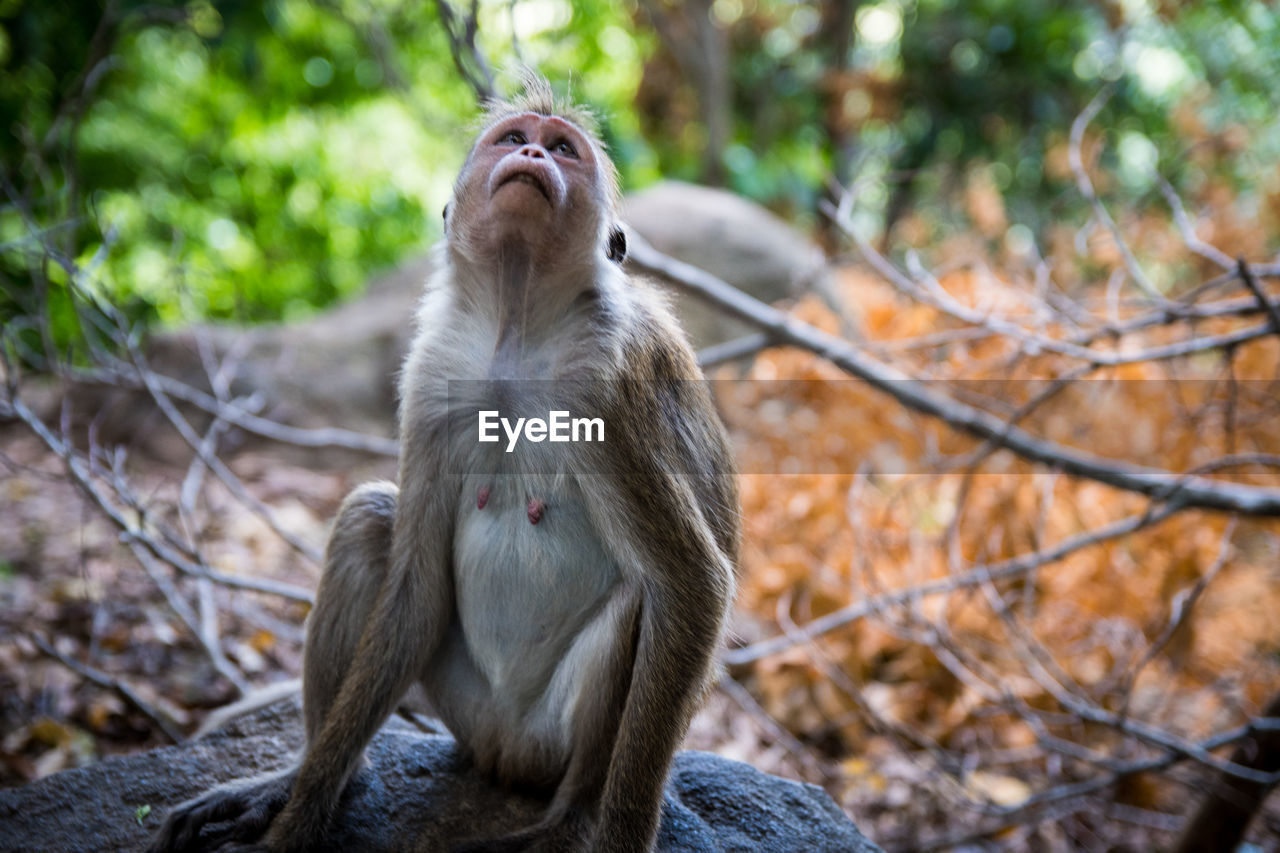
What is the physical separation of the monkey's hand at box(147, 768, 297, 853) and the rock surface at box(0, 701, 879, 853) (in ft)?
0.45

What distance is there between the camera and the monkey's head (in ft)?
8.66

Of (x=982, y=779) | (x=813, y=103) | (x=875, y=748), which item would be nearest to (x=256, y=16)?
(x=875, y=748)

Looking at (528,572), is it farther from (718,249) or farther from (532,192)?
(718,249)

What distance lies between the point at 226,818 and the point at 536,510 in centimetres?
128

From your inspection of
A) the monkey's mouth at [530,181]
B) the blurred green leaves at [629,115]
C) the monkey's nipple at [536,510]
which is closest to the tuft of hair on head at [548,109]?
the monkey's mouth at [530,181]

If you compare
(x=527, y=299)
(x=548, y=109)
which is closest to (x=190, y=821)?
(x=527, y=299)

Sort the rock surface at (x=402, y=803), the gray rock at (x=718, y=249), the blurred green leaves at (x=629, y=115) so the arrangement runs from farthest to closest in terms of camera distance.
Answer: the blurred green leaves at (x=629, y=115)
the gray rock at (x=718, y=249)
the rock surface at (x=402, y=803)

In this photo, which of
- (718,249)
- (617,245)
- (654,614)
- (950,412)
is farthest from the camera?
(718,249)

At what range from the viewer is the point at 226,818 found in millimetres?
2793

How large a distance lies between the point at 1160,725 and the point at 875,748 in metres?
1.97

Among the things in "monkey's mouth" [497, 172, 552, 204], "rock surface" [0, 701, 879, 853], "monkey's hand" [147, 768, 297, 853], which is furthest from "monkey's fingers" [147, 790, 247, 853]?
"monkey's mouth" [497, 172, 552, 204]

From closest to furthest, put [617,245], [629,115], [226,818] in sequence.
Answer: [226,818]
[617,245]
[629,115]

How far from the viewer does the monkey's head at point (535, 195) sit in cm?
264

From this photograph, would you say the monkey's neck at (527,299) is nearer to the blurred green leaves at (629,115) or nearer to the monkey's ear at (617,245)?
the monkey's ear at (617,245)
